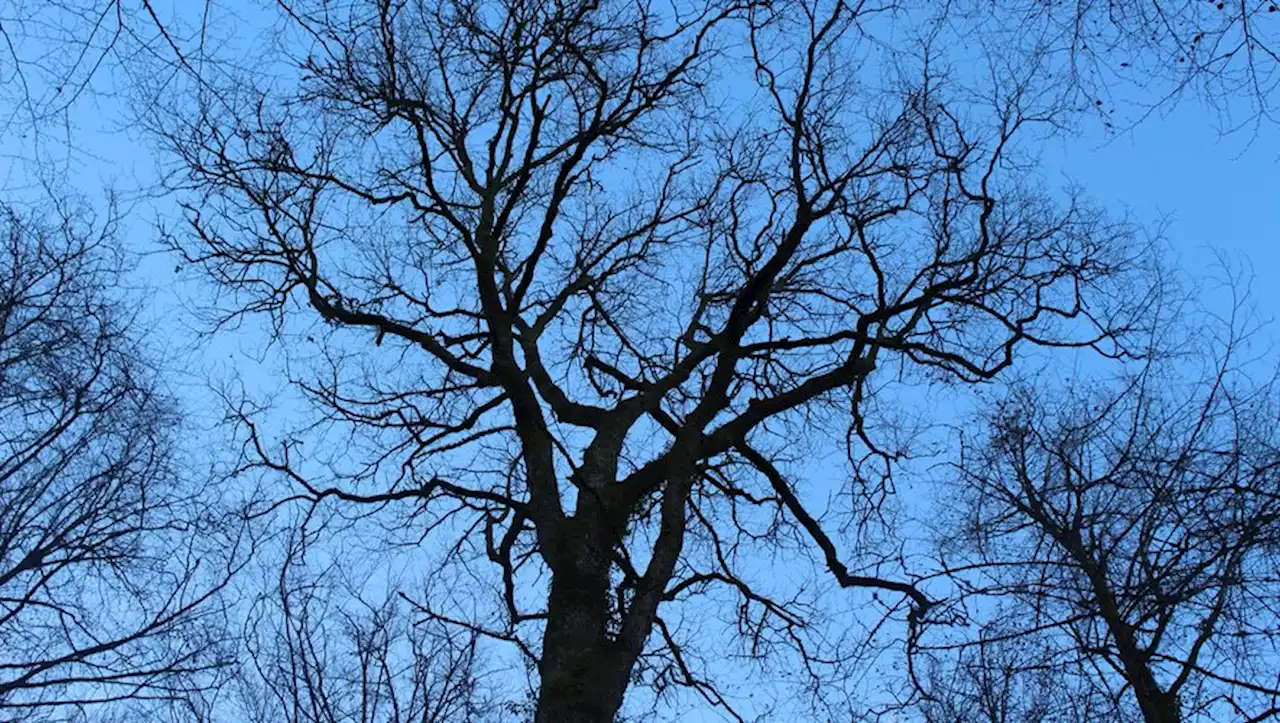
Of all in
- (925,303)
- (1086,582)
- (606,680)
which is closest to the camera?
(606,680)

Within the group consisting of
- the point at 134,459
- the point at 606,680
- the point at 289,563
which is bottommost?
the point at 606,680

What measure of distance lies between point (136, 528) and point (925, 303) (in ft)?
19.6

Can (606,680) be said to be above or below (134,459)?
below

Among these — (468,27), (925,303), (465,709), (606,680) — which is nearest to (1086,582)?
(925,303)

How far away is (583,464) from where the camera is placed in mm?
7742

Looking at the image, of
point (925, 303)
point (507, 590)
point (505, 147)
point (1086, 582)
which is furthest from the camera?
point (505, 147)

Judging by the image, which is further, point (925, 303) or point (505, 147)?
point (505, 147)

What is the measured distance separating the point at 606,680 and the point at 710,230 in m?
4.52

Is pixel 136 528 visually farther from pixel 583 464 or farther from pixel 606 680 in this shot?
pixel 606 680

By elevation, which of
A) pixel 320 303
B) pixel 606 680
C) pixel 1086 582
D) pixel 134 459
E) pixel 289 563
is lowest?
pixel 606 680

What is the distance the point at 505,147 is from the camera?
8906 millimetres

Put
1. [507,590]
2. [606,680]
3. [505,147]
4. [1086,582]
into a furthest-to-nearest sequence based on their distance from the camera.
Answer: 1. [505,147]
2. [1086,582]
3. [507,590]
4. [606,680]

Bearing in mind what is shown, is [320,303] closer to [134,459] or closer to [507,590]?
[134,459]

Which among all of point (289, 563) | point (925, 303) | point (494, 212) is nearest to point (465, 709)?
point (289, 563)
